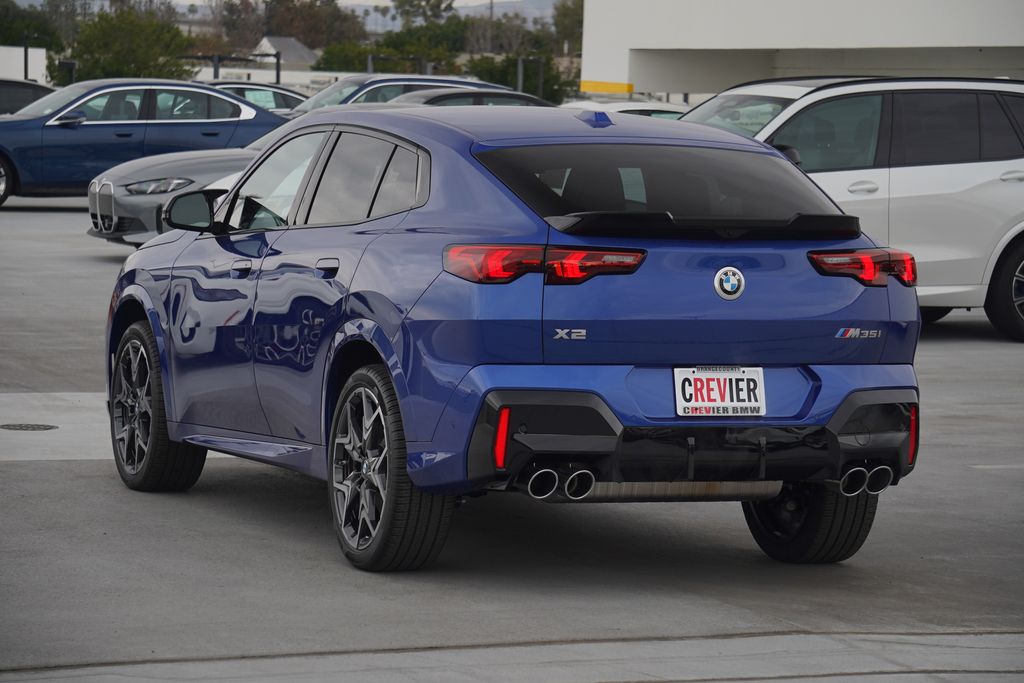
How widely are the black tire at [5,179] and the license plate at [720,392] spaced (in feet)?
62.8

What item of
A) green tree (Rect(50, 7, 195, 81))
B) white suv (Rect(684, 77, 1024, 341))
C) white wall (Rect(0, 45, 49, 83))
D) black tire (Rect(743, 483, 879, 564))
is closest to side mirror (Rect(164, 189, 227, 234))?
black tire (Rect(743, 483, 879, 564))

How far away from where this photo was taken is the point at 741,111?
49.2 feet

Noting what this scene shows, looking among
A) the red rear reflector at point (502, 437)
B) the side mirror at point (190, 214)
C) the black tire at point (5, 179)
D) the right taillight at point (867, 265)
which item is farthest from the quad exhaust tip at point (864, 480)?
the black tire at point (5, 179)

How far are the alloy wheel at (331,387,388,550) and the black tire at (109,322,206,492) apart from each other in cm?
153

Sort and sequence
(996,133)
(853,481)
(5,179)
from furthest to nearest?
(5,179), (996,133), (853,481)

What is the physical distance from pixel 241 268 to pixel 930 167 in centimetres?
823

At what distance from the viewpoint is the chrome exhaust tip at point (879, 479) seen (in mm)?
6273

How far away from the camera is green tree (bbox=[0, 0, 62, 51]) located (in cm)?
9250

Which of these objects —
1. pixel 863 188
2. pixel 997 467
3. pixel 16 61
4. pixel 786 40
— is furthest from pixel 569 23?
pixel 997 467

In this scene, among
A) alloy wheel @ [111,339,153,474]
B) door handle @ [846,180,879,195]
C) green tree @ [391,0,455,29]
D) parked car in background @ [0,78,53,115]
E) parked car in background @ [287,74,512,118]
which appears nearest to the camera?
alloy wheel @ [111,339,153,474]

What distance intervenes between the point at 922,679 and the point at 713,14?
34915 mm

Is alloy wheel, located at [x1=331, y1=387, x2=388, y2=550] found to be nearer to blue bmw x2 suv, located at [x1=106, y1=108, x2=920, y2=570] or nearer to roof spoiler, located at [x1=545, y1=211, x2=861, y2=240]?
blue bmw x2 suv, located at [x1=106, y1=108, x2=920, y2=570]

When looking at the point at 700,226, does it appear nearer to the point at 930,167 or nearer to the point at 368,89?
the point at 930,167

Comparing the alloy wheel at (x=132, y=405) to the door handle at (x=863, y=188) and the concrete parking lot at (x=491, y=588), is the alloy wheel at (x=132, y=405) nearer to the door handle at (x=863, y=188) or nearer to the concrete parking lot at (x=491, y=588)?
the concrete parking lot at (x=491, y=588)
